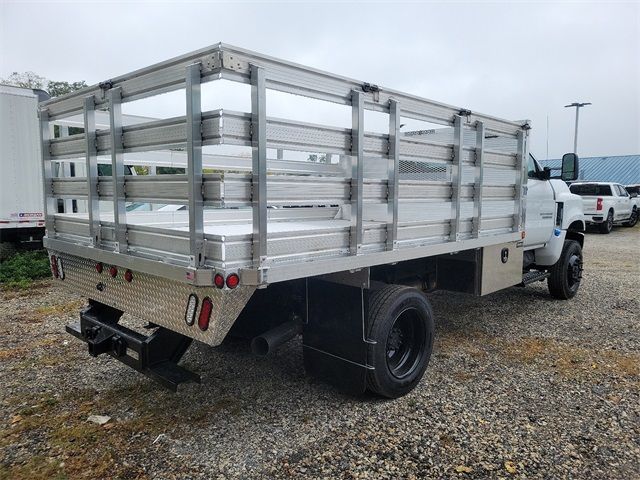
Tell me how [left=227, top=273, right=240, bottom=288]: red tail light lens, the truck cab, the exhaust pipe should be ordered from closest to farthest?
[left=227, top=273, right=240, bottom=288]: red tail light lens, the exhaust pipe, the truck cab

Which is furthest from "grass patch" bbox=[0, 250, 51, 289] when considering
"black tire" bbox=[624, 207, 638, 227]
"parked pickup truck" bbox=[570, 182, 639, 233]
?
"black tire" bbox=[624, 207, 638, 227]

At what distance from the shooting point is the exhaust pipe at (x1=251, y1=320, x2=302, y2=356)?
3.30m

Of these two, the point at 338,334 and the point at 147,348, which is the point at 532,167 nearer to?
the point at 338,334

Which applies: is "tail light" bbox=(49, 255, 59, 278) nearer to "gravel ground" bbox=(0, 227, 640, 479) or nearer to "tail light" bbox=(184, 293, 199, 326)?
"gravel ground" bbox=(0, 227, 640, 479)

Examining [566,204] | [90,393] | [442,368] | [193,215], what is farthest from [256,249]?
[566,204]

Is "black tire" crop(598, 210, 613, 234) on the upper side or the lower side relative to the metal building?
lower

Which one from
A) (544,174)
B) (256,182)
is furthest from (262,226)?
(544,174)

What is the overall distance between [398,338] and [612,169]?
38063 mm

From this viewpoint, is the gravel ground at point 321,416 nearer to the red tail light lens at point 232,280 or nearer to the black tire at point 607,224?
the red tail light lens at point 232,280

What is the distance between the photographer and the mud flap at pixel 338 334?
137 inches

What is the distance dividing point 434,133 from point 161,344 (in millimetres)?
4079

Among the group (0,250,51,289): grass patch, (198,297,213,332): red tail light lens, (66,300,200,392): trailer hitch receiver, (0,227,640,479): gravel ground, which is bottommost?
(0,227,640,479): gravel ground

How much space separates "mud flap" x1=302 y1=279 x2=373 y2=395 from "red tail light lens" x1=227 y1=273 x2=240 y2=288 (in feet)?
3.80

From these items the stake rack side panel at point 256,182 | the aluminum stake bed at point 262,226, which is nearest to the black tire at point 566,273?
the aluminum stake bed at point 262,226
